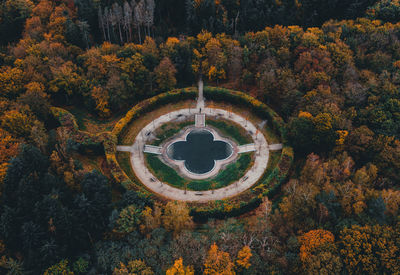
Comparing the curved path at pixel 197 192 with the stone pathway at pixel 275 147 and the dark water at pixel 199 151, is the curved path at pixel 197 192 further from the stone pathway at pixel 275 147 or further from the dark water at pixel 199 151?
the dark water at pixel 199 151

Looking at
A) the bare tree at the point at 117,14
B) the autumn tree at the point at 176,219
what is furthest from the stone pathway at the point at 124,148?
the bare tree at the point at 117,14

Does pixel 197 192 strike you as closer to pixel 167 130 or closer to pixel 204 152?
pixel 204 152

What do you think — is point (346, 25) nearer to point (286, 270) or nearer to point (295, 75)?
point (295, 75)

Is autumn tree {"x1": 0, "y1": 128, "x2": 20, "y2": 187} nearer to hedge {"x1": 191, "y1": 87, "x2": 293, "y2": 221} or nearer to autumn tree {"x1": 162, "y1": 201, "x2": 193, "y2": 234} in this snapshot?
autumn tree {"x1": 162, "y1": 201, "x2": 193, "y2": 234}

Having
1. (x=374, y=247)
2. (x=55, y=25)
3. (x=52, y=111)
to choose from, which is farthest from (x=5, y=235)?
(x=55, y=25)

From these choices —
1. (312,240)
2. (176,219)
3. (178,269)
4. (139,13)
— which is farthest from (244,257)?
(139,13)
